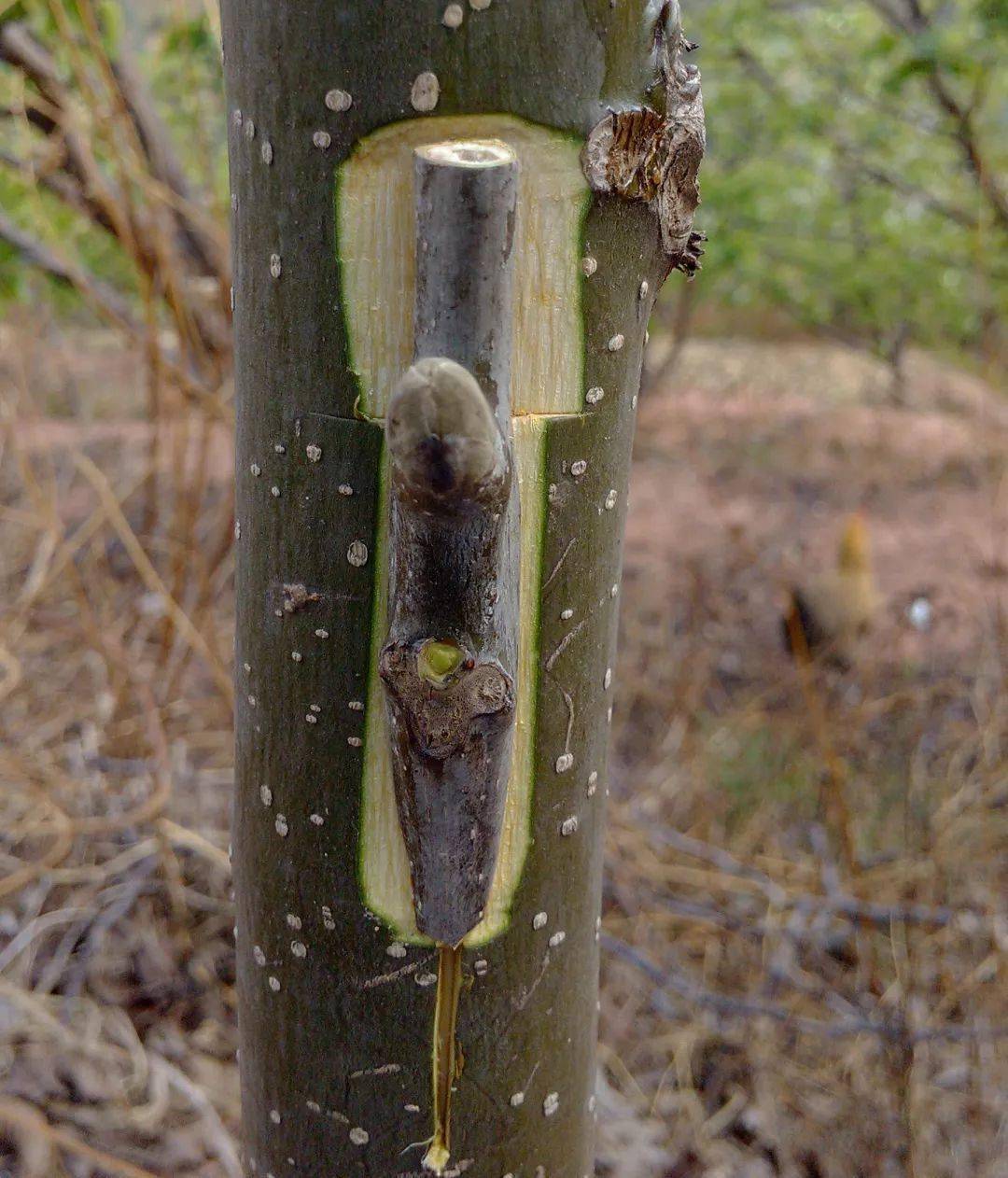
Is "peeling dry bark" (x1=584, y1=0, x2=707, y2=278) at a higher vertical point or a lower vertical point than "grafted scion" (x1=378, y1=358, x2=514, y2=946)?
higher

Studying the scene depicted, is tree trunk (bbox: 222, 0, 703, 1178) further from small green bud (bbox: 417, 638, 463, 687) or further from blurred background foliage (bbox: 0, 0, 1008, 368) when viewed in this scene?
blurred background foliage (bbox: 0, 0, 1008, 368)

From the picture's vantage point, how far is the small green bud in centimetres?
48

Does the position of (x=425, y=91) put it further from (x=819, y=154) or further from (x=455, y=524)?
(x=819, y=154)

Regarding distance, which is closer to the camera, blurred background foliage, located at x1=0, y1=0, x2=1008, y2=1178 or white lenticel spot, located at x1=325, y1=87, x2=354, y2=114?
white lenticel spot, located at x1=325, y1=87, x2=354, y2=114

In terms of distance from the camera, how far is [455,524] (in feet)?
1.43

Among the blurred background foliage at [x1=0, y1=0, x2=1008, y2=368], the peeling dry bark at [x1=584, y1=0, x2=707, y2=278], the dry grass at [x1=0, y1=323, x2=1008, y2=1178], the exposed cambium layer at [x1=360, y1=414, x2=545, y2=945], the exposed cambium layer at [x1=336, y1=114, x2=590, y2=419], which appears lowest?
A: the dry grass at [x1=0, y1=323, x2=1008, y2=1178]

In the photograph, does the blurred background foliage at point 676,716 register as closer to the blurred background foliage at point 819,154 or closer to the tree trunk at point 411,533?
the blurred background foliage at point 819,154

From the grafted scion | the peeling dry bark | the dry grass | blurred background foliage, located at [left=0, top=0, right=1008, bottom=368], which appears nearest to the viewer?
the grafted scion

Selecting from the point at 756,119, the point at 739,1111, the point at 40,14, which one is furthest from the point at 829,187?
the point at 739,1111

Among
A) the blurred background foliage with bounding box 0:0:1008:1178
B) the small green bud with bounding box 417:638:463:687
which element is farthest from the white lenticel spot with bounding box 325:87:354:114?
the blurred background foliage with bounding box 0:0:1008:1178

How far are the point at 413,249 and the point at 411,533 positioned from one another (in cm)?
14

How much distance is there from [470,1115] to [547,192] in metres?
0.56

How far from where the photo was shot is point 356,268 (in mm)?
500

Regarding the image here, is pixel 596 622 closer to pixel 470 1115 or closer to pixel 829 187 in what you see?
pixel 470 1115
